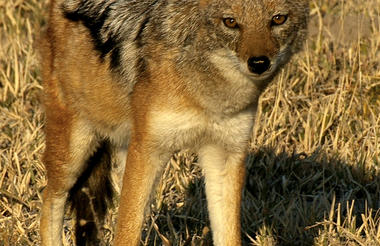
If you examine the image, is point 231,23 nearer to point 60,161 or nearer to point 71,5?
point 71,5

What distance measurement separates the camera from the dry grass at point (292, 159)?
17.1ft

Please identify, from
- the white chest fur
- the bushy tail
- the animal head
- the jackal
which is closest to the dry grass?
the bushy tail

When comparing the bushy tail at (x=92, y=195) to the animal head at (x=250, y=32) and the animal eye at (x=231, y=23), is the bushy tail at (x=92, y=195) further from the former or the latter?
the animal eye at (x=231, y=23)

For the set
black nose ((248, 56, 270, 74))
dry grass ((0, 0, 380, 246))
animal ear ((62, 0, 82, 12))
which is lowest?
dry grass ((0, 0, 380, 246))

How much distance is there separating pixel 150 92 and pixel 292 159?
2.05 metres

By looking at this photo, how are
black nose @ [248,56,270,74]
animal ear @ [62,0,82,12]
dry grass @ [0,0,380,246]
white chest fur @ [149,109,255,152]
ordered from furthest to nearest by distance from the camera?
1. dry grass @ [0,0,380,246]
2. animal ear @ [62,0,82,12]
3. white chest fur @ [149,109,255,152]
4. black nose @ [248,56,270,74]

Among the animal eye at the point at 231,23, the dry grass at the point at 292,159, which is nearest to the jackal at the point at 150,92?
the animal eye at the point at 231,23

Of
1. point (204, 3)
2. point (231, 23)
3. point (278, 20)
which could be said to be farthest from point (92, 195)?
point (278, 20)

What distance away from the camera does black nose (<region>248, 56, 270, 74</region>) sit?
3.83 metres

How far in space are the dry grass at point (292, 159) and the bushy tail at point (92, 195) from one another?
21 centimetres

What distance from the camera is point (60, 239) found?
4.92 m

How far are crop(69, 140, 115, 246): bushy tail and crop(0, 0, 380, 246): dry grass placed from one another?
0.70ft

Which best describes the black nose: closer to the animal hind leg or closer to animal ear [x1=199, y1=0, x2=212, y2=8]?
animal ear [x1=199, y1=0, x2=212, y2=8]

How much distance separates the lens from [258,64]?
3834mm
